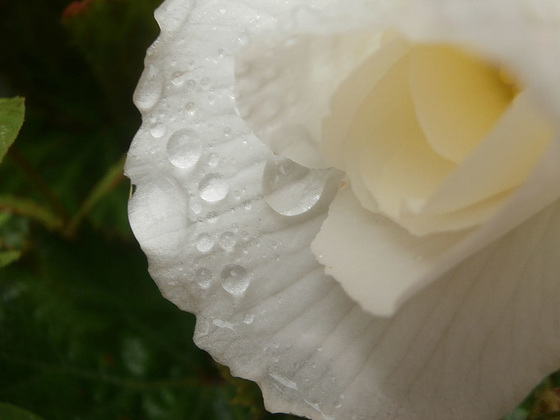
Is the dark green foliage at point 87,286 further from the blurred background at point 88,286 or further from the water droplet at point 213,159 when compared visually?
the water droplet at point 213,159

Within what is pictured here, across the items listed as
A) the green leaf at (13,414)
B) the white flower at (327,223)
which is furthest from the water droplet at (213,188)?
the green leaf at (13,414)

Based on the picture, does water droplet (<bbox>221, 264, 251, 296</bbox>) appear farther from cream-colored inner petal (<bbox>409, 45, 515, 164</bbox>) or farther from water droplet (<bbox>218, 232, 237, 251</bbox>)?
cream-colored inner petal (<bbox>409, 45, 515, 164</bbox>)

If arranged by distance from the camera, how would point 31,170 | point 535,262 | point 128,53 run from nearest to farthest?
point 535,262 < point 31,170 < point 128,53

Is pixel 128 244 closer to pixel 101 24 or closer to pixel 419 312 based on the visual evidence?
pixel 101 24

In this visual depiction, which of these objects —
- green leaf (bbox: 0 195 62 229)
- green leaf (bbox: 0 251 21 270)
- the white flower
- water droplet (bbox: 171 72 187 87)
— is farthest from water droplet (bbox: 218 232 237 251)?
green leaf (bbox: 0 195 62 229)

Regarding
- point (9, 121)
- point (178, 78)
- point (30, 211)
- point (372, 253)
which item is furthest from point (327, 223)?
point (30, 211)

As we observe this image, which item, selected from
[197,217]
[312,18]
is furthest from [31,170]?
[312,18]
